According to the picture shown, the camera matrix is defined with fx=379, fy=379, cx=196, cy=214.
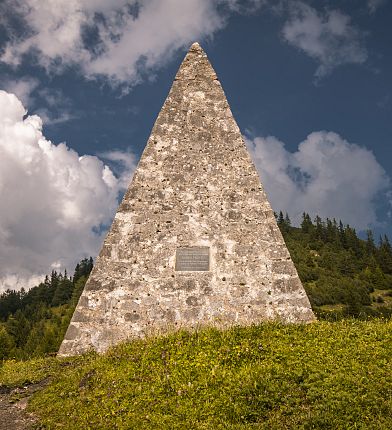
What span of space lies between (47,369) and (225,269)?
6.79 metres

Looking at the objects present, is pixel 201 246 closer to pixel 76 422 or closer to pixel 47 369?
pixel 47 369

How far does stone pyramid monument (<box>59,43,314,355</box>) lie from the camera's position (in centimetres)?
1329

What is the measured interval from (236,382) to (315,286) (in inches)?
3365

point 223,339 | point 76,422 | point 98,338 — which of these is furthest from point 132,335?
point 76,422

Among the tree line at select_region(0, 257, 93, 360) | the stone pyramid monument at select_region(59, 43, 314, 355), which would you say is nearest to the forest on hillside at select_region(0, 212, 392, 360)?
the tree line at select_region(0, 257, 93, 360)

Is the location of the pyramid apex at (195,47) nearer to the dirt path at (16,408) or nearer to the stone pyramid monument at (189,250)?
the stone pyramid monument at (189,250)

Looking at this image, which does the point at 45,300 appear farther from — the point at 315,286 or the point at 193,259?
the point at 193,259

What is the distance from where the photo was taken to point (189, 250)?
14.3 m

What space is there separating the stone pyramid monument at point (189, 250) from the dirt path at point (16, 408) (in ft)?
6.97

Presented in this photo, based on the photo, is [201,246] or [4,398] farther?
[201,246]

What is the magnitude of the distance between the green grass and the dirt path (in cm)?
30

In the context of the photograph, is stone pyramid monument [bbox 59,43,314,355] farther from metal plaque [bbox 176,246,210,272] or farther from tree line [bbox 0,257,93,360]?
tree line [bbox 0,257,93,360]

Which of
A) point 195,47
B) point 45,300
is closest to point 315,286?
point 195,47

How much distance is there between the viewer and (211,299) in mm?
13547
